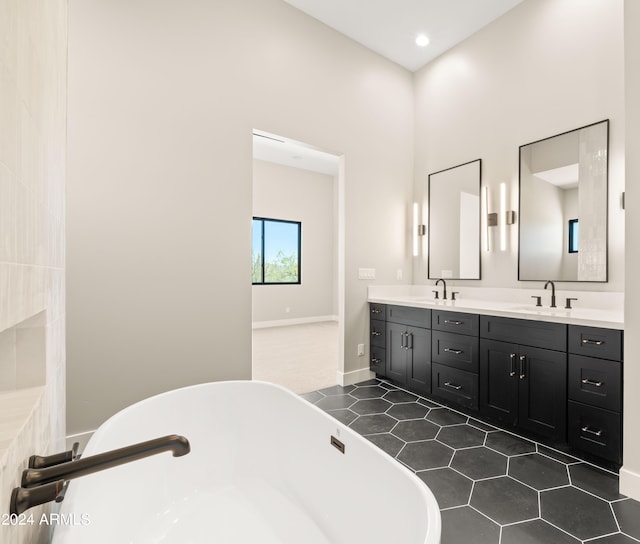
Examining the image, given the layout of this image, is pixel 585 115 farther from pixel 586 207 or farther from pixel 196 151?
pixel 196 151

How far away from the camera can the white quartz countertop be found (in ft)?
6.63

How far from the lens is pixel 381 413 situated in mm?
2650

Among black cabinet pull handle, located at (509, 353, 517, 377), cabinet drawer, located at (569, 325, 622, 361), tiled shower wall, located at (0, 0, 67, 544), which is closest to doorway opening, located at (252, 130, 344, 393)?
black cabinet pull handle, located at (509, 353, 517, 377)

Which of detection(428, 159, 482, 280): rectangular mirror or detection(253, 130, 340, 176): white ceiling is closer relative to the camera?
detection(428, 159, 482, 280): rectangular mirror

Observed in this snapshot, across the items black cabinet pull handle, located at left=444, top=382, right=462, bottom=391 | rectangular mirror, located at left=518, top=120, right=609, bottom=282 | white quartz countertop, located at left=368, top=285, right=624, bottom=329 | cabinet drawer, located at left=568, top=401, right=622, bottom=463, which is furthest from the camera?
black cabinet pull handle, located at left=444, top=382, right=462, bottom=391

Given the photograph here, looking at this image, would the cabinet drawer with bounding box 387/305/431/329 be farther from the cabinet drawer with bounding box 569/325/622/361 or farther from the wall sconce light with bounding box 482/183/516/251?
the cabinet drawer with bounding box 569/325/622/361

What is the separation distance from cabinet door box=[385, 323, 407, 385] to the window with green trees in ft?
12.7

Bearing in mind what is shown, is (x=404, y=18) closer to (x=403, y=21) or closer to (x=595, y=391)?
(x=403, y=21)

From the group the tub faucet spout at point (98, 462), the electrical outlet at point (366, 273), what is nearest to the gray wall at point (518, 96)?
the electrical outlet at point (366, 273)

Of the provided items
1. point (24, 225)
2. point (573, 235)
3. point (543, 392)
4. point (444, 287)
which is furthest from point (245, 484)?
point (573, 235)

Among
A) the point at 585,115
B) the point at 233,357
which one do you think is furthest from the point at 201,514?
the point at 585,115

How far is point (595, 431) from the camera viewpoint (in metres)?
1.89

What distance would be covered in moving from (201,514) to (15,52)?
171 cm

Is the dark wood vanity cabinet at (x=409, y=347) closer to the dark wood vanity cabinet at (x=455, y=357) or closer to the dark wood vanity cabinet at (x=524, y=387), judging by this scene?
the dark wood vanity cabinet at (x=455, y=357)
